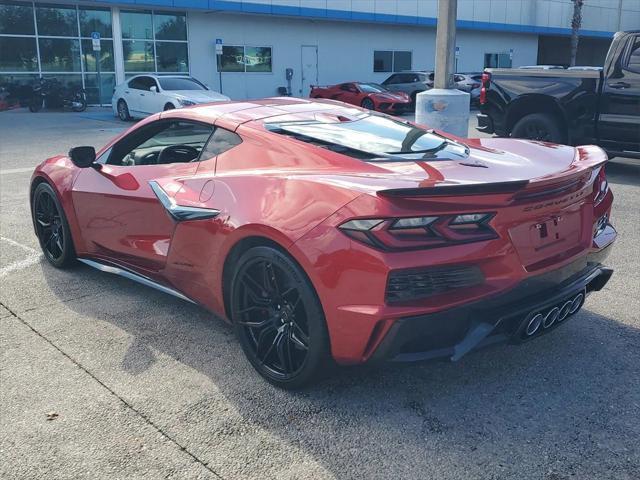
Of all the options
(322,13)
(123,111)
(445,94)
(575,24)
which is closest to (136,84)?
(123,111)

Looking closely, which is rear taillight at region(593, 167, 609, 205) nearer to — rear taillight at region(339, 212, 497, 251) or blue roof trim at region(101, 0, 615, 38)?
rear taillight at region(339, 212, 497, 251)

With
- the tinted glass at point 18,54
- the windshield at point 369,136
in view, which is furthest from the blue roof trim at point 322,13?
the windshield at point 369,136

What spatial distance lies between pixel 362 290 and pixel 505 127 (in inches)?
314

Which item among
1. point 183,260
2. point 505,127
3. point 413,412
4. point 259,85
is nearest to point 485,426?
point 413,412

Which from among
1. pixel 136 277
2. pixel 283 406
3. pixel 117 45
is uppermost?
pixel 117 45

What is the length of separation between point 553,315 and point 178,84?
55.7 feet

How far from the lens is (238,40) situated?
27.8 metres

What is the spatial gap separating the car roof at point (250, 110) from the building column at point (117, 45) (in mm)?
22856

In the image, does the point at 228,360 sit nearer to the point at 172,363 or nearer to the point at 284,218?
the point at 172,363

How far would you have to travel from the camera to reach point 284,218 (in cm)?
306

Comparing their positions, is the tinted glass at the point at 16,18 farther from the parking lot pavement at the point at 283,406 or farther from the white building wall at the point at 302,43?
the parking lot pavement at the point at 283,406

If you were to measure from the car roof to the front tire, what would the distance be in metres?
0.96

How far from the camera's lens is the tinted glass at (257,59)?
2822 cm

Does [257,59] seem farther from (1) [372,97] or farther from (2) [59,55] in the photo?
(1) [372,97]
